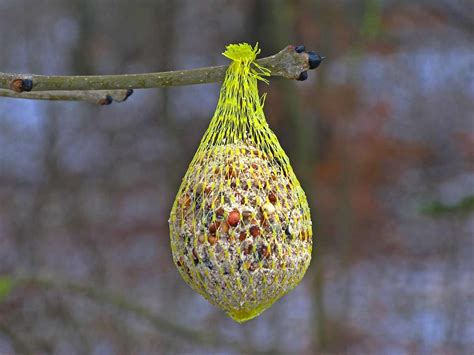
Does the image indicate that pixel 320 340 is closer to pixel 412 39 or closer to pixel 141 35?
pixel 412 39

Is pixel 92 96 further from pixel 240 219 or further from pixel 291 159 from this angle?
pixel 291 159

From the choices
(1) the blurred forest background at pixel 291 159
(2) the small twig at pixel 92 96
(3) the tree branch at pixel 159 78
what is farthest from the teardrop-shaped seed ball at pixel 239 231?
(1) the blurred forest background at pixel 291 159

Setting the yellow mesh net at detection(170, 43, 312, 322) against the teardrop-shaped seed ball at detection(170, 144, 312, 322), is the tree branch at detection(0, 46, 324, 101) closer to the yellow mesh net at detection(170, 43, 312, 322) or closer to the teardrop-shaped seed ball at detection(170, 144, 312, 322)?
the yellow mesh net at detection(170, 43, 312, 322)

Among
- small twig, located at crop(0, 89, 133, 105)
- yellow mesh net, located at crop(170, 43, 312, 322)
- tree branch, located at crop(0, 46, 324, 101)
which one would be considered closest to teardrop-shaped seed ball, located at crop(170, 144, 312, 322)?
yellow mesh net, located at crop(170, 43, 312, 322)

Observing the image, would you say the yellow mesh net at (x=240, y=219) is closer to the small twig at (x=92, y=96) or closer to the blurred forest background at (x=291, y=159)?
the small twig at (x=92, y=96)

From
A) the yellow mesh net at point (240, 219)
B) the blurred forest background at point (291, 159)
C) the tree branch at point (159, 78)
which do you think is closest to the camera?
the tree branch at point (159, 78)

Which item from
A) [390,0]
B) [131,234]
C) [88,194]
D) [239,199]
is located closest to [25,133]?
[88,194]
